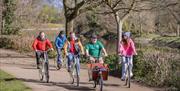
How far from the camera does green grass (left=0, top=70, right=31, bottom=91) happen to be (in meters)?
14.8

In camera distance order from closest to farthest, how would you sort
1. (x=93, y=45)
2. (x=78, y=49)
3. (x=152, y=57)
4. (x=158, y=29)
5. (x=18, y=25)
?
(x=93, y=45) < (x=78, y=49) < (x=152, y=57) < (x=18, y=25) < (x=158, y=29)

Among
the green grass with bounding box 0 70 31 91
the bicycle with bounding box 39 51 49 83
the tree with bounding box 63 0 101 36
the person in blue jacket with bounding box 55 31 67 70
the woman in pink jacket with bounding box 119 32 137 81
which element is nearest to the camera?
the green grass with bounding box 0 70 31 91

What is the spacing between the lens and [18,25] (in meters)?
46.5

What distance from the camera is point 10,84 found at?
16047 mm

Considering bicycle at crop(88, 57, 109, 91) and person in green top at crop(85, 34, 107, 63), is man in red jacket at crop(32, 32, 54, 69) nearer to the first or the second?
person in green top at crop(85, 34, 107, 63)

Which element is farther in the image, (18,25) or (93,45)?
(18,25)

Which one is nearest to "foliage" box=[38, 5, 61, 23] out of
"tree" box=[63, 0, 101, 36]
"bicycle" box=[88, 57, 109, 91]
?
"tree" box=[63, 0, 101, 36]

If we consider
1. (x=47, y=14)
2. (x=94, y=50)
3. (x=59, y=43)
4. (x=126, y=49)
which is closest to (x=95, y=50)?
(x=94, y=50)

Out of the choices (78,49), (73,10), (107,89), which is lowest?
(107,89)

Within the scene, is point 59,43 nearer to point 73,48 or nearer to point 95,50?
point 73,48

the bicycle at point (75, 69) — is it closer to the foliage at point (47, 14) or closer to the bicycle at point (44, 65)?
the bicycle at point (44, 65)

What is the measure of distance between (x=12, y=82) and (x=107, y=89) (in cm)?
365

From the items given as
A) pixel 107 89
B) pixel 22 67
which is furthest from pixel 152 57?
pixel 22 67

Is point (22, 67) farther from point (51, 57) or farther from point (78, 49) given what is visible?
point (78, 49)
